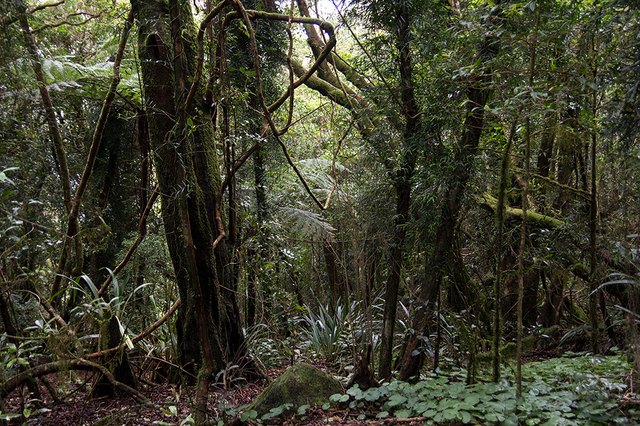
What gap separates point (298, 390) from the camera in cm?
251

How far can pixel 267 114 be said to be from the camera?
2.62 m

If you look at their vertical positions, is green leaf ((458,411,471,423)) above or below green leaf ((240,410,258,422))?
above

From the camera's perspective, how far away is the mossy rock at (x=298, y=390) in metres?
2.41

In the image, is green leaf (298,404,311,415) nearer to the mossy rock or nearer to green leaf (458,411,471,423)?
the mossy rock

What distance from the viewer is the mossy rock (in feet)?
7.91

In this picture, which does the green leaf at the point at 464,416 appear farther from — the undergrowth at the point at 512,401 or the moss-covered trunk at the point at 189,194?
the moss-covered trunk at the point at 189,194

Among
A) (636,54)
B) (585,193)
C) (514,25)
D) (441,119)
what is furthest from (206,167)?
(585,193)

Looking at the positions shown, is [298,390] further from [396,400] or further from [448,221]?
[448,221]

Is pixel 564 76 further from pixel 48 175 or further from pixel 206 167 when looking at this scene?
pixel 48 175

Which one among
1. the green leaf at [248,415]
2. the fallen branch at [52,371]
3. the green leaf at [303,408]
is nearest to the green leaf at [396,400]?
the green leaf at [303,408]

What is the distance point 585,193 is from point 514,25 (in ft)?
6.32

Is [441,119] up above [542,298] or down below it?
above

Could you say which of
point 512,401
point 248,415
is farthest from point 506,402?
point 248,415

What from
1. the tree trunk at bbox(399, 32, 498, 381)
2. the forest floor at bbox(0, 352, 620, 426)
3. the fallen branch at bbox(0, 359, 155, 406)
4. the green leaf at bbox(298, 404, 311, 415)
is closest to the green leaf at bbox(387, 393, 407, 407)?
the forest floor at bbox(0, 352, 620, 426)
